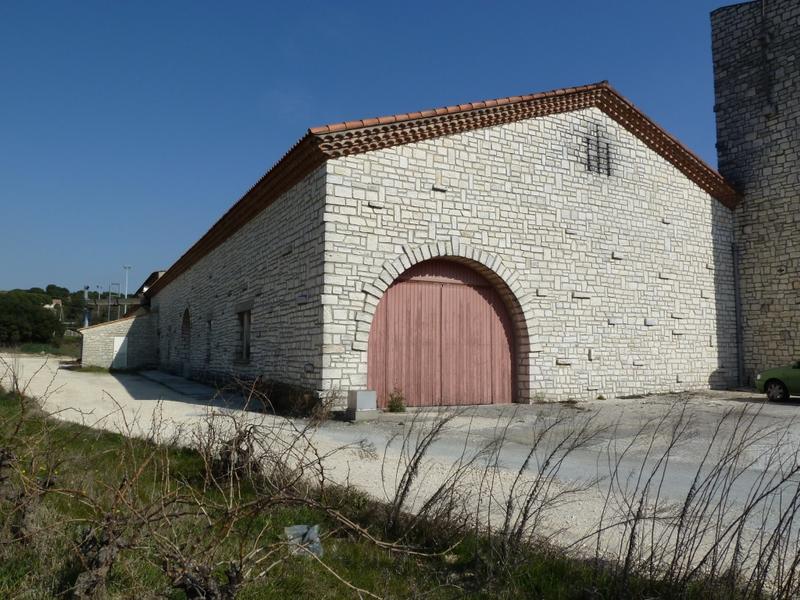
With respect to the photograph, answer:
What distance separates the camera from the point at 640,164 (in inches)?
478

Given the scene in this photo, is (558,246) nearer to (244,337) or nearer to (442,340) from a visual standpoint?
(442,340)

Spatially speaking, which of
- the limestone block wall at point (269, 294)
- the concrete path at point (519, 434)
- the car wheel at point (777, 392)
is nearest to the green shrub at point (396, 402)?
the concrete path at point (519, 434)

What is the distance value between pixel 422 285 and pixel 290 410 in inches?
123

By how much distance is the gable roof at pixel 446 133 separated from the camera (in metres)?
8.70

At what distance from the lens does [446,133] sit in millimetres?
9695

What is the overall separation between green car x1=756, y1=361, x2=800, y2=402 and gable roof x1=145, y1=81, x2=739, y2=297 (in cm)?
469

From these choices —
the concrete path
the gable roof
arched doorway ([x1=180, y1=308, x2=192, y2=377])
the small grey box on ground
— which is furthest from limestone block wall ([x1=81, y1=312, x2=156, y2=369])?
the small grey box on ground

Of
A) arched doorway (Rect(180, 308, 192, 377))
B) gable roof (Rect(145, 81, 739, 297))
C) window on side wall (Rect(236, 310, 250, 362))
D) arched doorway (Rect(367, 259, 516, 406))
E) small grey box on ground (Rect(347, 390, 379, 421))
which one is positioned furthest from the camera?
arched doorway (Rect(180, 308, 192, 377))

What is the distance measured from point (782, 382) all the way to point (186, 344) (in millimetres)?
17154

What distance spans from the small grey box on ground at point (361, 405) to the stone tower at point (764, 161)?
10.1 m

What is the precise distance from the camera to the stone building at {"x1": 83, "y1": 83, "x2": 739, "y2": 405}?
28.8ft

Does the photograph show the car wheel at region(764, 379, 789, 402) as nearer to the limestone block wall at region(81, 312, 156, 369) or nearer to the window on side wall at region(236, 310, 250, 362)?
the window on side wall at region(236, 310, 250, 362)

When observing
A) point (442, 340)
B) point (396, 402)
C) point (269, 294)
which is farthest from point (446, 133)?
point (396, 402)

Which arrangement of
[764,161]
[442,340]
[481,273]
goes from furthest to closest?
[764,161], [481,273], [442,340]
